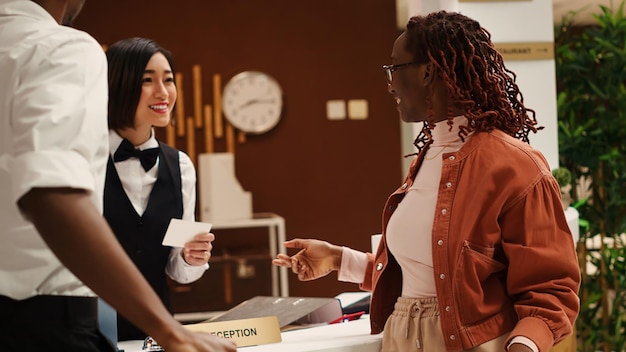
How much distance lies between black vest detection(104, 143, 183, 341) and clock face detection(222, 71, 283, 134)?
4153mm

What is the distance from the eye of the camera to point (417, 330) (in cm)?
189

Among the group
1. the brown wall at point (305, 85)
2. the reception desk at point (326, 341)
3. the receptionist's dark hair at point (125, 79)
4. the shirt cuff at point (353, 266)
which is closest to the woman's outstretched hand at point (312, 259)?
the shirt cuff at point (353, 266)

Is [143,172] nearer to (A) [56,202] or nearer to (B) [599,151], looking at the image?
(A) [56,202]

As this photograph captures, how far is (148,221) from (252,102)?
4304 millimetres

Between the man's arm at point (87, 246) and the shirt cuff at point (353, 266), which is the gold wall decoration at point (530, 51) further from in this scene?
the man's arm at point (87, 246)

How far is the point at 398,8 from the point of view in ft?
23.4

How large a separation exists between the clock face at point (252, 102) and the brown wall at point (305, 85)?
0.07 metres

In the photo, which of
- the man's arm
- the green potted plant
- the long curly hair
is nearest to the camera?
the man's arm

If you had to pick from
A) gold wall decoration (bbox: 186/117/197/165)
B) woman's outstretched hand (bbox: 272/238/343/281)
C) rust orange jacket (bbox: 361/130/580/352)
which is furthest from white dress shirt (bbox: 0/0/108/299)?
gold wall decoration (bbox: 186/117/197/165)

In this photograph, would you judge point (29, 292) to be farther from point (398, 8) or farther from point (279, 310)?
point (398, 8)

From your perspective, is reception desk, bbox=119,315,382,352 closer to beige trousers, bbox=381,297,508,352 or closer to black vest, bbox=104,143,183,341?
beige trousers, bbox=381,297,508,352

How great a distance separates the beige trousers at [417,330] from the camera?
6.07 ft

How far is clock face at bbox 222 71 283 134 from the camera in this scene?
6.88 m

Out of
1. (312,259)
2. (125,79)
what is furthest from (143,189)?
(312,259)
